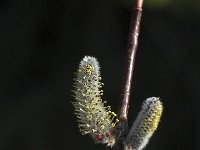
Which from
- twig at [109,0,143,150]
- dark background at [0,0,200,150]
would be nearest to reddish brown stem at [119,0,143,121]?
twig at [109,0,143,150]

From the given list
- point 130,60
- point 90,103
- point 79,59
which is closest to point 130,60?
point 130,60

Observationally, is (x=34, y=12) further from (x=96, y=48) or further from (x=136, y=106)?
(x=136, y=106)

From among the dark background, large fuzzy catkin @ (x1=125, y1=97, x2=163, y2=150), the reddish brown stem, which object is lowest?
large fuzzy catkin @ (x1=125, y1=97, x2=163, y2=150)

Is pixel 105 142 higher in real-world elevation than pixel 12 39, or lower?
lower

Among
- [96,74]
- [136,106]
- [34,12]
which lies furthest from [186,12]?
[96,74]

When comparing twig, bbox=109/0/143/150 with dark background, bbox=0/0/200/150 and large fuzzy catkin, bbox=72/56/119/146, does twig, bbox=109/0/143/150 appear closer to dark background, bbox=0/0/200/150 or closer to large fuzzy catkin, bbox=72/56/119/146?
large fuzzy catkin, bbox=72/56/119/146

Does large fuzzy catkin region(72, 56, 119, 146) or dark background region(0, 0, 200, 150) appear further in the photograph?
dark background region(0, 0, 200, 150)
